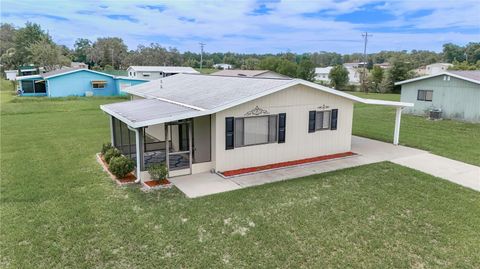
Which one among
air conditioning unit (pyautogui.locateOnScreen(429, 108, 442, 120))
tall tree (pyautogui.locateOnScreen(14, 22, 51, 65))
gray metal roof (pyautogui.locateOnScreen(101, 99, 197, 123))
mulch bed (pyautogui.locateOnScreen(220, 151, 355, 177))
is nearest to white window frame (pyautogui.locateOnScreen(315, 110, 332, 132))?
mulch bed (pyautogui.locateOnScreen(220, 151, 355, 177))

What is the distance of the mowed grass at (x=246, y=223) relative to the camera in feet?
18.8

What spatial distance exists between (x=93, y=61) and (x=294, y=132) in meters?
75.6

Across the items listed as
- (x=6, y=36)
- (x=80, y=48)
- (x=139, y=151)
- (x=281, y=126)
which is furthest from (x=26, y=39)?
(x=281, y=126)

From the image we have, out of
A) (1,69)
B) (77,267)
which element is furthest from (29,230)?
(1,69)

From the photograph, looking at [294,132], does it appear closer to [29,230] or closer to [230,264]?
[230,264]

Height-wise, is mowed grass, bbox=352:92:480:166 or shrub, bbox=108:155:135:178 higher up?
shrub, bbox=108:155:135:178

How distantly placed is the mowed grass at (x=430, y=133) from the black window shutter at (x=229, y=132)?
8143mm

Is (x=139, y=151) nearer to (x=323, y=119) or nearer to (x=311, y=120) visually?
(x=311, y=120)

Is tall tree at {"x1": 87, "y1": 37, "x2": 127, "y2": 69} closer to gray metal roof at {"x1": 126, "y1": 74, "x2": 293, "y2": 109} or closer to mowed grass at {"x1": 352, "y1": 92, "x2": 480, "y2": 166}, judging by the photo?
mowed grass at {"x1": 352, "y1": 92, "x2": 480, "y2": 166}

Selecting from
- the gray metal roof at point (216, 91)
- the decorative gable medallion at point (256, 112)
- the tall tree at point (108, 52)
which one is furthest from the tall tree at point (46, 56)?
the decorative gable medallion at point (256, 112)

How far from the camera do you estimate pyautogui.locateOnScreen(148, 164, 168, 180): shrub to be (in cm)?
922

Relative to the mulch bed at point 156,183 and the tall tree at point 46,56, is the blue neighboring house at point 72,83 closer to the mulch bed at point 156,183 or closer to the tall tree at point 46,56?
the tall tree at point 46,56

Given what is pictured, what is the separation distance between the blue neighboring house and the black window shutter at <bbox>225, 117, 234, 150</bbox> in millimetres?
26181

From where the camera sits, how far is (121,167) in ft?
31.2
